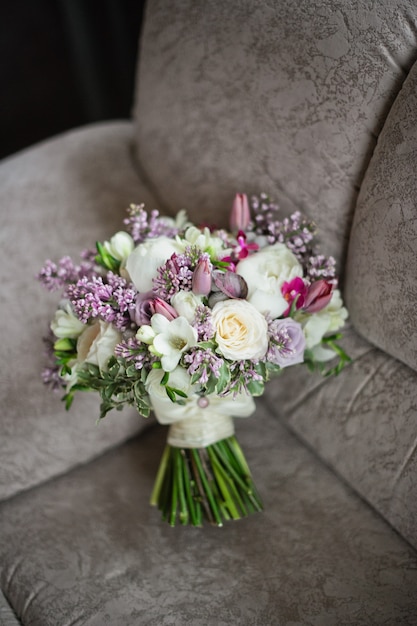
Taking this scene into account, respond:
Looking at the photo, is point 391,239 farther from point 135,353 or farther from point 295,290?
point 135,353

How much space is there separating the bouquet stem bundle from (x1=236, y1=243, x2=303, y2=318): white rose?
0.31 metres

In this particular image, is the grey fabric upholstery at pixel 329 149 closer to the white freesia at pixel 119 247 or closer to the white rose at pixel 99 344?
the white freesia at pixel 119 247

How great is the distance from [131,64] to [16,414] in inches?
60.2

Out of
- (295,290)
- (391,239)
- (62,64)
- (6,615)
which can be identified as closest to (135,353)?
(295,290)

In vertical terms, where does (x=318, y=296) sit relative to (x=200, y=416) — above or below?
above

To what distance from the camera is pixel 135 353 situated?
812mm

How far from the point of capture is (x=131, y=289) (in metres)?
0.85

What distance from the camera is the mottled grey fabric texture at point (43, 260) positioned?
3.74 feet

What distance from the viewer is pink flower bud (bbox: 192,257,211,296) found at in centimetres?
80

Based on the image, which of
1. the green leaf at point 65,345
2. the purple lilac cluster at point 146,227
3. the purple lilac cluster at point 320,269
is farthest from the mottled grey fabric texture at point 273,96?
the green leaf at point 65,345

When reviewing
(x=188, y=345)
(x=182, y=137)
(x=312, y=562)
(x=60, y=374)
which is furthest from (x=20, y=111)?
(x=312, y=562)

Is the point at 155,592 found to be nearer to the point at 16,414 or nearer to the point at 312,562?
the point at 312,562

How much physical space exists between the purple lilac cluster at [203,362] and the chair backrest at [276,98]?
341 mm

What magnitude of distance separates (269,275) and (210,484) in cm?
41
